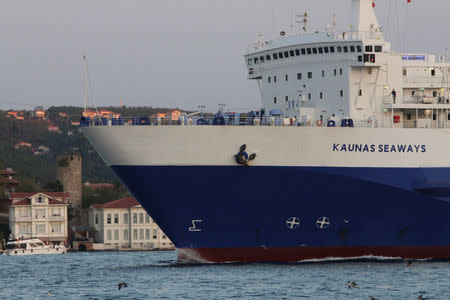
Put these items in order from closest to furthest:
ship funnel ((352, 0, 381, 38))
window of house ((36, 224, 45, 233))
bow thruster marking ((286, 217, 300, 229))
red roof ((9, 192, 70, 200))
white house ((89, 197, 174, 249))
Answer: bow thruster marking ((286, 217, 300, 229)) < ship funnel ((352, 0, 381, 38)) < white house ((89, 197, 174, 249)) < window of house ((36, 224, 45, 233)) < red roof ((9, 192, 70, 200))

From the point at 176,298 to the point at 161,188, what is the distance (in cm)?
845

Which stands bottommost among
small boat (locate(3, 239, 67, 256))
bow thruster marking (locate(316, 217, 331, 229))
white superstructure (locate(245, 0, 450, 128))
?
small boat (locate(3, 239, 67, 256))

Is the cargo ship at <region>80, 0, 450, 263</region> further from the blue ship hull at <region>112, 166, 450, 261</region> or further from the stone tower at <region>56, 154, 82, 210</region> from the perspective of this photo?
the stone tower at <region>56, 154, 82, 210</region>

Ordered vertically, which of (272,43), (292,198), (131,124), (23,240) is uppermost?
(272,43)

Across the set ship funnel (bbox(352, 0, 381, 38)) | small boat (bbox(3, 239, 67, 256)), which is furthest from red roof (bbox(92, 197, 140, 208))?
ship funnel (bbox(352, 0, 381, 38))

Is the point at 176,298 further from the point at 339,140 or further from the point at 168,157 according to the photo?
the point at 339,140

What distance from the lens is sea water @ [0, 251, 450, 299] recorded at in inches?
1727

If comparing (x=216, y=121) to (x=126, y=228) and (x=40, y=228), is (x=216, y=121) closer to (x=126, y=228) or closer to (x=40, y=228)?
(x=126, y=228)

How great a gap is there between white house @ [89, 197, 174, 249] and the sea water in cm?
5325

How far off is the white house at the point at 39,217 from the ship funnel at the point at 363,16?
196 feet

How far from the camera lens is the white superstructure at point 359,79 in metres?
54.3

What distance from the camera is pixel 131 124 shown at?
1999 inches

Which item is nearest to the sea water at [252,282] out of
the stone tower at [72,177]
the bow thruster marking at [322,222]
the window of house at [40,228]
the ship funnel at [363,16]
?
the bow thruster marking at [322,222]

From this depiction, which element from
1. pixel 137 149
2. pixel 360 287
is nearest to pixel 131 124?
pixel 137 149
